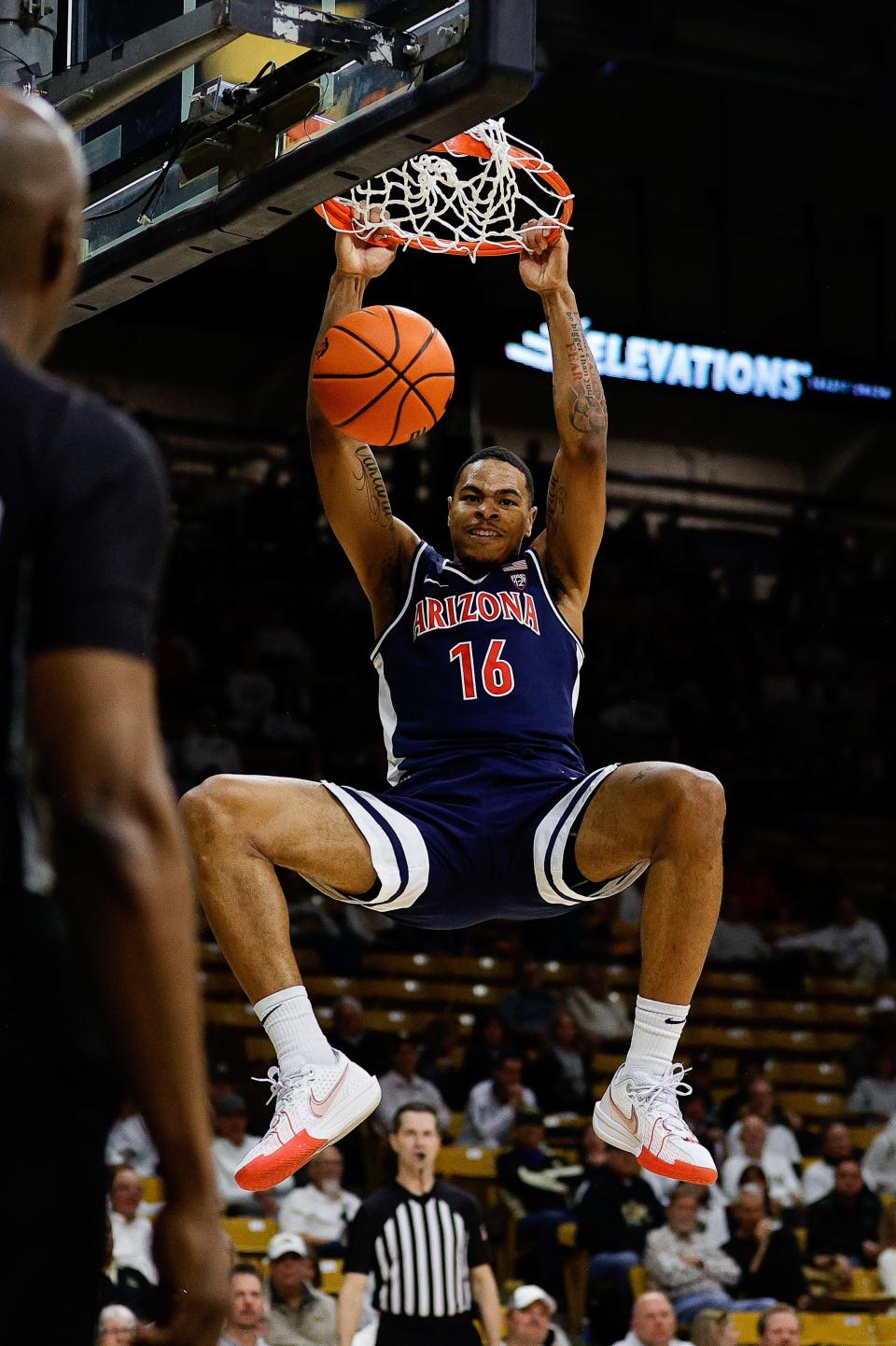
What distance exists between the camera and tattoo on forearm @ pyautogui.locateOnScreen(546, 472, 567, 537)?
6.07 metres

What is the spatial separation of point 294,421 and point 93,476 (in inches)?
809

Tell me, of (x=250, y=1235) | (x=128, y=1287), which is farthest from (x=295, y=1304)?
(x=250, y=1235)

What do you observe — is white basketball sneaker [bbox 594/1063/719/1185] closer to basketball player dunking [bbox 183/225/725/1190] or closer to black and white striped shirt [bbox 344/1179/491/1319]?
basketball player dunking [bbox 183/225/725/1190]

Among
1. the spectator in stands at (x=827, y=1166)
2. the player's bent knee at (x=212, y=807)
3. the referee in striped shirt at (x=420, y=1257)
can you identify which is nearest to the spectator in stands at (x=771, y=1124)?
the spectator in stands at (x=827, y=1166)

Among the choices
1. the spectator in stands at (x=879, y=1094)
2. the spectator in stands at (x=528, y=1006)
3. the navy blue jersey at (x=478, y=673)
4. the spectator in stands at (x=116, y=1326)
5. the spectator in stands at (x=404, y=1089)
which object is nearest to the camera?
the navy blue jersey at (x=478, y=673)

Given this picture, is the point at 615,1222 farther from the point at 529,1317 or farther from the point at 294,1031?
the point at 294,1031

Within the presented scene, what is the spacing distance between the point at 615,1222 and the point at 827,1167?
2173mm

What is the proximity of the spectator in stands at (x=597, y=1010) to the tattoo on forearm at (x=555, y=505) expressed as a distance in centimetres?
849

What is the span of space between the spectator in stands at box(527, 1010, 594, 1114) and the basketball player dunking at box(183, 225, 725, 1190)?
7.35m

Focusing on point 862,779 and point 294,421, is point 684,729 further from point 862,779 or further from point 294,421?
point 294,421

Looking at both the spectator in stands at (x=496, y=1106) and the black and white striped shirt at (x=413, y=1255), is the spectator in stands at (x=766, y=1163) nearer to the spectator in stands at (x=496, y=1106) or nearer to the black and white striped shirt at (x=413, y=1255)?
the spectator in stands at (x=496, y=1106)

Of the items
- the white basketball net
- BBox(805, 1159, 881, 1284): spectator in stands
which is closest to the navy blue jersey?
the white basketball net

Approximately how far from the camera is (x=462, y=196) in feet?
19.9

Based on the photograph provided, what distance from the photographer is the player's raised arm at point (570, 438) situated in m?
6.01
